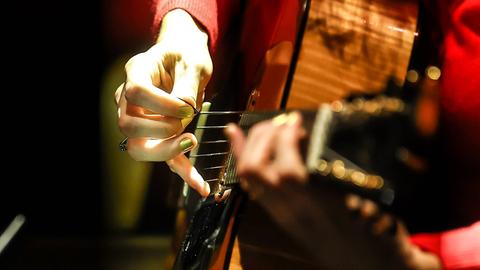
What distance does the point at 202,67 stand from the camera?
58cm

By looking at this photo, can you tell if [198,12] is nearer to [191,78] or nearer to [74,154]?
[191,78]

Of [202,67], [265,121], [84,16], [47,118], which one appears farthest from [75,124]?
[265,121]

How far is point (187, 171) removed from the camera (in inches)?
23.9

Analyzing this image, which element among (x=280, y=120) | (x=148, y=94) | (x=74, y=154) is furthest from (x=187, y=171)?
(x=74, y=154)

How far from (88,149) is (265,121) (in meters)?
0.74

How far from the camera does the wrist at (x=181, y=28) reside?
60 centimetres

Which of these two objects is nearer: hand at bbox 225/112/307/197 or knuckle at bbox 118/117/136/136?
hand at bbox 225/112/307/197

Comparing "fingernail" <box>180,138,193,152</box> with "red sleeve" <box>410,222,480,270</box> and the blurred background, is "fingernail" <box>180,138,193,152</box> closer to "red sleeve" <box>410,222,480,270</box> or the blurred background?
"red sleeve" <box>410,222,480,270</box>

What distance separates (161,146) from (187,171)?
74 millimetres

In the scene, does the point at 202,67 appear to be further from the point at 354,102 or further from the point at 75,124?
the point at 75,124

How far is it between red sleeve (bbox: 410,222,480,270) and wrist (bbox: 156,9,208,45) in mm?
350

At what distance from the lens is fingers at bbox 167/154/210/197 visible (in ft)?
1.97

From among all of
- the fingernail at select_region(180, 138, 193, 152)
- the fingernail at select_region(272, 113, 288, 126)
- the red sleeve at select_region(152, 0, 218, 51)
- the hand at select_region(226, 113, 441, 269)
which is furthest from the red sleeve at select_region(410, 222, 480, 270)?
the red sleeve at select_region(152, 0, 218, 51)

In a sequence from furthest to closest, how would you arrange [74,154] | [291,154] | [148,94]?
[74,154] < [148,94] < [291,154]
